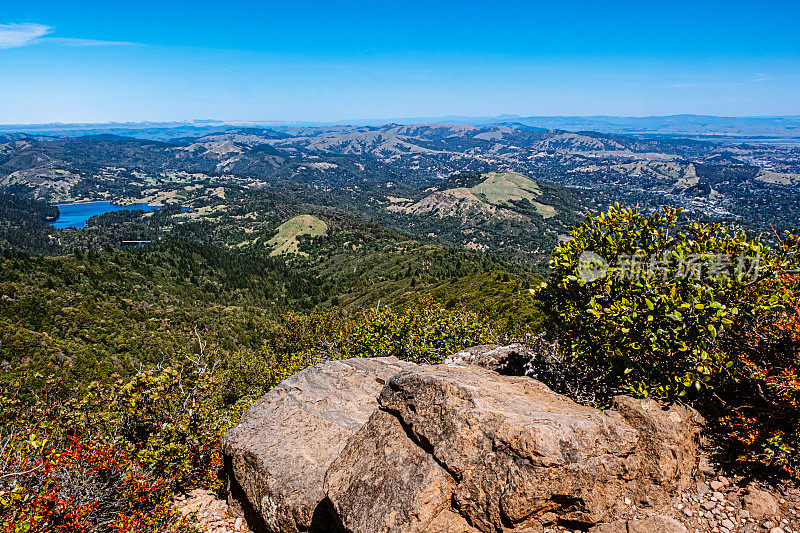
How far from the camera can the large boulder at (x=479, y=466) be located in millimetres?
10320

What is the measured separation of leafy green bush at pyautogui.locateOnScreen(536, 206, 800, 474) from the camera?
37.0 ft

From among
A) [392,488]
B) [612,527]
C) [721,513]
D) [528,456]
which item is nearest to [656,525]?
[612,527]

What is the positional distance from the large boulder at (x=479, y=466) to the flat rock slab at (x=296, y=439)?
0.26ft

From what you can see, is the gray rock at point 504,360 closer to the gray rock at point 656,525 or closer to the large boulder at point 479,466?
the large boulder at point 479,466

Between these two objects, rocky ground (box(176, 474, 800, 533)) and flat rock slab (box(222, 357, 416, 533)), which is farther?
flat rock slab (box(222, 357, 416, 533))

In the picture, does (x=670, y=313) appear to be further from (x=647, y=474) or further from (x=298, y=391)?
(x=298, y=391)

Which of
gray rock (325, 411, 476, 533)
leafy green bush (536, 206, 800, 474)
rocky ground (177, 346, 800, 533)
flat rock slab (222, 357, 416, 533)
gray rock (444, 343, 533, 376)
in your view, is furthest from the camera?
gray rock (444, 343, 533, 376)

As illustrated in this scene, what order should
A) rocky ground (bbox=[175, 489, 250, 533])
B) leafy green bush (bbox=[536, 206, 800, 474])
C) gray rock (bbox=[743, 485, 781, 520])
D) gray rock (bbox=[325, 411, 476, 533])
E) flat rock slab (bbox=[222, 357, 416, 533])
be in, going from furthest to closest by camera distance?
rocky ground (bbox=[175, 489, 250, 533]), flat rock slab (bbox=[222, 357, 416, 533]), leafy green bush (bbox=[536, 206, 800, 474]), gray rock (bbox=[325, 411, 476, 533]), gray rock (bbox=[743, 485, 781, 520])

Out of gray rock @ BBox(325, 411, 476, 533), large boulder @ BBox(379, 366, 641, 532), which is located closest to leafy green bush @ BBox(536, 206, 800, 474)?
large boulder @ BBox(379, 366, 641, 532)

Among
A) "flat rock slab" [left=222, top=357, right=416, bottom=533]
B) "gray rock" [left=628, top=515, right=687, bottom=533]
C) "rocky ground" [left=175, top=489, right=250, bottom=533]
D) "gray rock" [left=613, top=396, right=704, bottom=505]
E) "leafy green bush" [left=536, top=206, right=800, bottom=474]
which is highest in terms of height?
"leafy green bush" [left=536, top=206, right=800, bottom=474]

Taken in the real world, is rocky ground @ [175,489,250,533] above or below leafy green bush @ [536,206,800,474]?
below

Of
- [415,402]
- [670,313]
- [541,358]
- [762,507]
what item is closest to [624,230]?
[670,313]

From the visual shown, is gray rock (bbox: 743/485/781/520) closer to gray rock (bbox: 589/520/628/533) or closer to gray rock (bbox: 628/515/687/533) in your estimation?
gray rock (bbox: 628/515/687/533)

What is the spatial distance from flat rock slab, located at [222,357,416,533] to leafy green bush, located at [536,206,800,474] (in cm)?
1029
